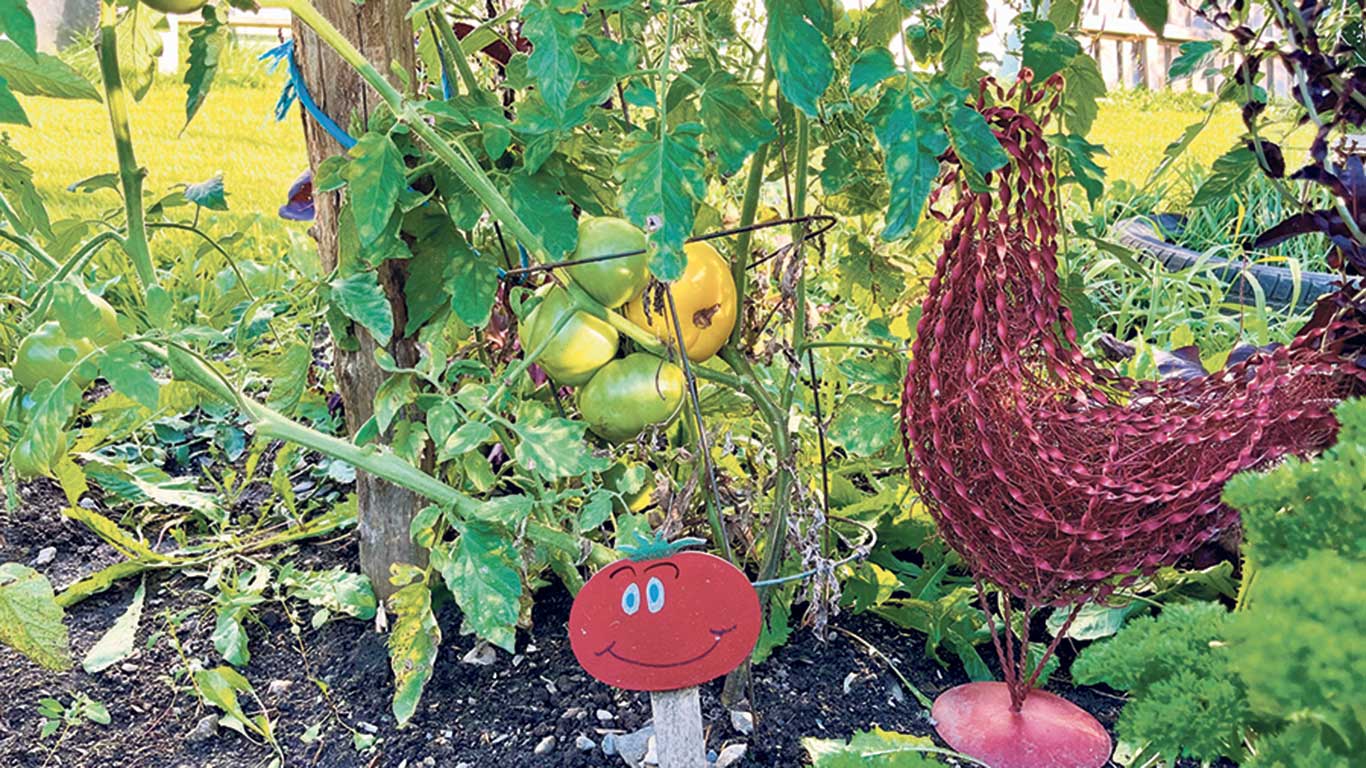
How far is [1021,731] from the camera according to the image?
1.21 metres

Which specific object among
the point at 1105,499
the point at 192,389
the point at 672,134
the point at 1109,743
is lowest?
the point at 1109,743

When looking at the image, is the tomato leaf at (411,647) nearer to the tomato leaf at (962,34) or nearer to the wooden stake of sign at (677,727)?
the wooden stake of sign at (677,727)

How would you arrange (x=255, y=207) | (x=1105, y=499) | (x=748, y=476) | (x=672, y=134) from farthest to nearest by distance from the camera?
(x=255, y=207)
(x=748, y=476)
(x=1105, y=499)
(x=672, y=134)

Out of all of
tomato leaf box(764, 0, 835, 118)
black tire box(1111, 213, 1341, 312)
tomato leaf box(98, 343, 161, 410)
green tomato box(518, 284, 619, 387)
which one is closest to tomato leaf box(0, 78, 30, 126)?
tomato leaf box(98, 343, 161, 410)

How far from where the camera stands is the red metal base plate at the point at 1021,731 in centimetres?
118

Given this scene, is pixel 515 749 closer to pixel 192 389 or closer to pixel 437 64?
pixel 192 389

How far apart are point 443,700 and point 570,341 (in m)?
0.56

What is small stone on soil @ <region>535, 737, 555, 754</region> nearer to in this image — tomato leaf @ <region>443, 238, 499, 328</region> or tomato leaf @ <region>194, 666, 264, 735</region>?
tomato leaf @ <region>194, 666, 264, 735</region>

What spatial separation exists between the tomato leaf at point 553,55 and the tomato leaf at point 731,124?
0.13 m

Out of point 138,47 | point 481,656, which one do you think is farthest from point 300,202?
point 481,656

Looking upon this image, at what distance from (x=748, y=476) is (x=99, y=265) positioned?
1866 millimetres

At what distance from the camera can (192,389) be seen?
4.76 feet

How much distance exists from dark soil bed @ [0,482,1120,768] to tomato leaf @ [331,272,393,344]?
47 centimetres

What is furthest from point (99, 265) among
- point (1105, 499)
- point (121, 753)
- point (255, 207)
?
point (1105, 499)
